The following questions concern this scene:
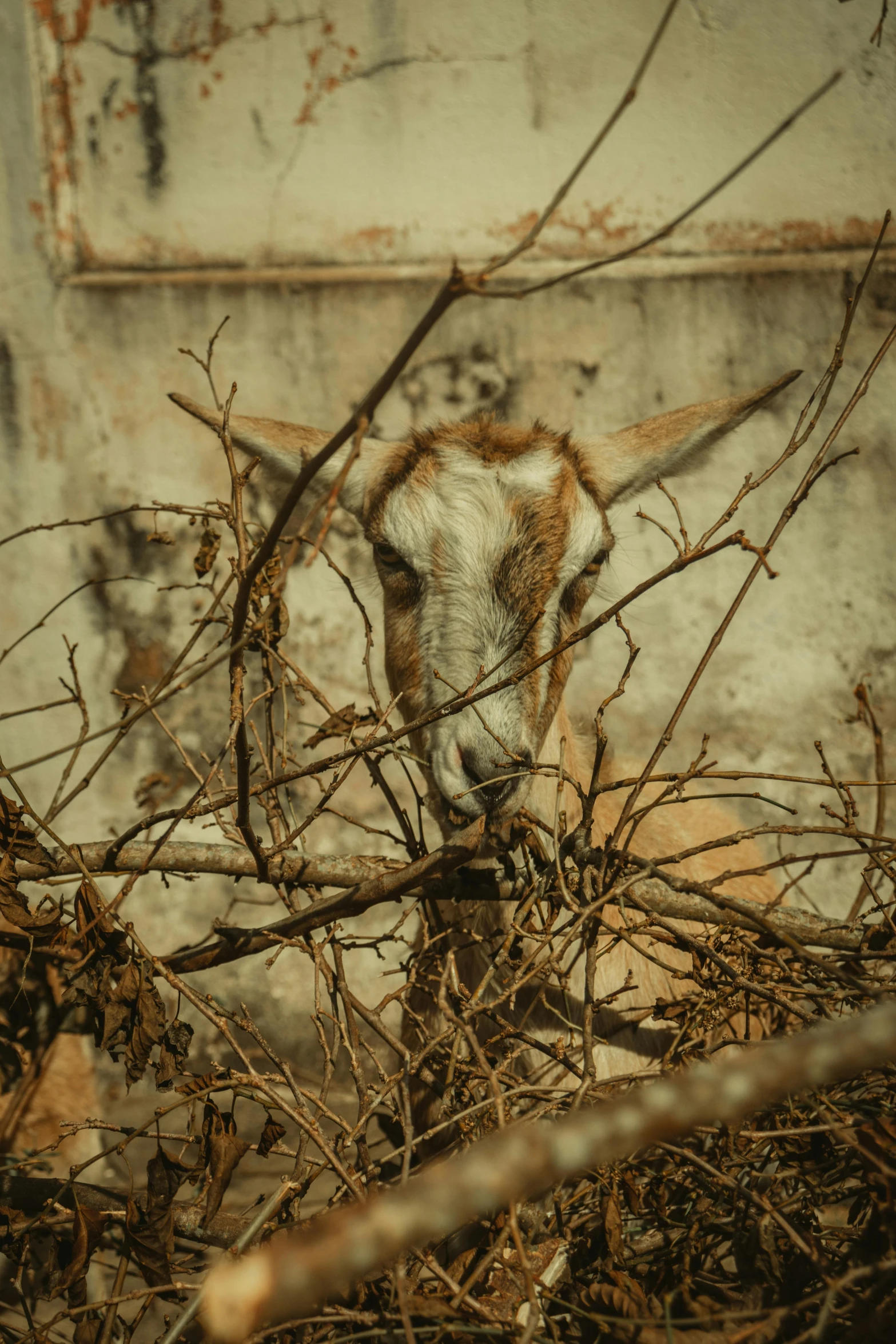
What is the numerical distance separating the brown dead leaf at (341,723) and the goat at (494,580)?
0.15m

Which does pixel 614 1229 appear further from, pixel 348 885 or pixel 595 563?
pixel 595 563

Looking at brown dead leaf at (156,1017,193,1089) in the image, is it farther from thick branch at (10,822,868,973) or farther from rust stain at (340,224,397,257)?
rust stain at (340,224,397,257)

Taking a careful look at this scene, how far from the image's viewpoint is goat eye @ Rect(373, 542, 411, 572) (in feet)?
9.47

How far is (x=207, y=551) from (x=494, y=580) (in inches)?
35.2

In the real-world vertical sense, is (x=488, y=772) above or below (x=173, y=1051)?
above

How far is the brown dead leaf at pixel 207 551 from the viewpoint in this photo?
280 centimetres

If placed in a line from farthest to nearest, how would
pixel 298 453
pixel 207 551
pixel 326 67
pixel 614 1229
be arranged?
pixel 326 67 → pixel 298 453 → pixel 207 551 → pixel 614 1229

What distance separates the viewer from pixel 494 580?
2674 millimetres

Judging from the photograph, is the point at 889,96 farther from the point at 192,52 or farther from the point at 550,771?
the point at 550,771

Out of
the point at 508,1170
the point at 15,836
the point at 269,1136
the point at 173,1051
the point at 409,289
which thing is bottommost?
the point at 269,1136

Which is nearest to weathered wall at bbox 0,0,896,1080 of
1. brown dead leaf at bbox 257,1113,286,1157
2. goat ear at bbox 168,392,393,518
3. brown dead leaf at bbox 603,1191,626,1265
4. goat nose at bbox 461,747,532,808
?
goat ear at bbox 168,392,393,518

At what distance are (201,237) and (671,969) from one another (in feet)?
15.0

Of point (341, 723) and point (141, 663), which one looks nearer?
point (341, 723)

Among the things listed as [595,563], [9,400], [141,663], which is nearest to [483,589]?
[595,563]
